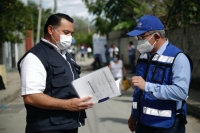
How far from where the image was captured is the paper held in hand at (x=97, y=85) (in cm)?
275

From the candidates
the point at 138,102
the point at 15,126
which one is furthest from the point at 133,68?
the point at 138,102

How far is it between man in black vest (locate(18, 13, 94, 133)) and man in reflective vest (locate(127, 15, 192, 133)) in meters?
0.52

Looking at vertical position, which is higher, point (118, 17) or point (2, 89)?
point (118, 17)

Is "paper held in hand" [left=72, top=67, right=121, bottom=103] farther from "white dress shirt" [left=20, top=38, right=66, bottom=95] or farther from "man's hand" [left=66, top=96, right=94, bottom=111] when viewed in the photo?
"white dress shirt" [left=20, top=38, right=66, bottom=95]

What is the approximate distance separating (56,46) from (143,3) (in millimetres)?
14515

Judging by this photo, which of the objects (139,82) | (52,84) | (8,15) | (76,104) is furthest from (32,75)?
(8,15)

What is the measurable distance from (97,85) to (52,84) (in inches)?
14.1

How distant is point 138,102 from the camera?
3146 mm

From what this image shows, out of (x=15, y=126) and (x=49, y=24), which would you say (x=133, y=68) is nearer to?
(x=15, y=126)

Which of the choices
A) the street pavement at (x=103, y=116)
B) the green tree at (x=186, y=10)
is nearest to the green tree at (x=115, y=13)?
the green tree at (x=186, y=10)

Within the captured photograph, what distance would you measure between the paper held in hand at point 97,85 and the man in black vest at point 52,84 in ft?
0.27

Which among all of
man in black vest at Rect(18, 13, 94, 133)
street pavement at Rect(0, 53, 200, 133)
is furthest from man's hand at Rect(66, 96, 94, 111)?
street pavement at Rect(0, 53, 200, 133)

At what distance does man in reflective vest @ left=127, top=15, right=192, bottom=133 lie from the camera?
110 inches

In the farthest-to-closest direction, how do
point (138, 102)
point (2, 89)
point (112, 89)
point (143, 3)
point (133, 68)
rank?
point (133, 68)
point (143, 3)
point (2, 89)
point (138, 102)
point (112, 89)
